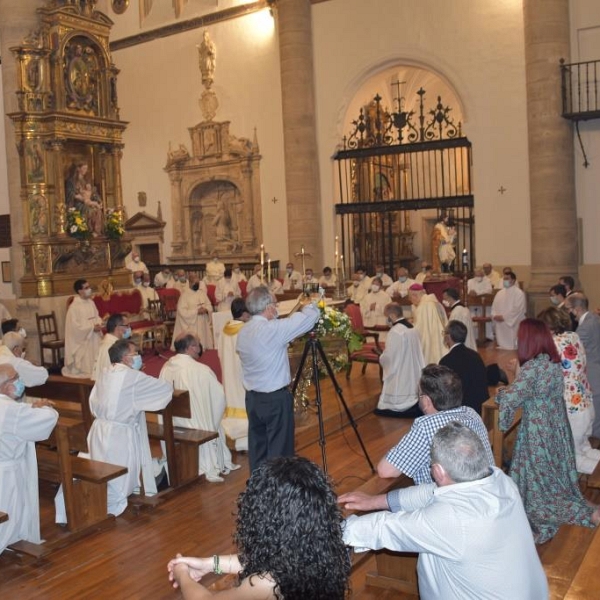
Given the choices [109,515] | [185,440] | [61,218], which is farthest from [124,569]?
[61,218]

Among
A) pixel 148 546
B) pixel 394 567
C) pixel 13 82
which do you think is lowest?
pixel 148 546

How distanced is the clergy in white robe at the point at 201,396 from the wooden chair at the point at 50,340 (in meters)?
6.35

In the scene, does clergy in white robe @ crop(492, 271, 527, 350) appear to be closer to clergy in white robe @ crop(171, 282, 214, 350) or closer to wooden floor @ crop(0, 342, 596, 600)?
clergy in white robe @ crop(171, 282, 214, 350)

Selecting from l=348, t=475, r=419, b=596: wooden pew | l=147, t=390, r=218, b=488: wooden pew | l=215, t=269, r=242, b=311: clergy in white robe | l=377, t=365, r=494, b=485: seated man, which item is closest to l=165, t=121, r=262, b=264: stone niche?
l=215, t=269, r=242, b=311: clergy in white robe

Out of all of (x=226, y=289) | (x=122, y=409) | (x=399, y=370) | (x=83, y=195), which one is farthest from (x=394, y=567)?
(x=226, y=289)

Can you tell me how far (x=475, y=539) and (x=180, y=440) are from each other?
177 inches

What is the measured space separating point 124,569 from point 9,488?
106 cm

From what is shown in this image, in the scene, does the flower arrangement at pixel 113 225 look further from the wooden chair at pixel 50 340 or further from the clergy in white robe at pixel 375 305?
the clergy in white robe at pixel 375 305

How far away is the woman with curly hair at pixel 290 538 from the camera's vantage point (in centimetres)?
214

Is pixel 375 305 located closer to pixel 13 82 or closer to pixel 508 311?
pixel 508 311

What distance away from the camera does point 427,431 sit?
407 centimetres

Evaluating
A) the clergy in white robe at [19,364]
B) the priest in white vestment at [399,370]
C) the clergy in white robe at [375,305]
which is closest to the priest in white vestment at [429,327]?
the priest in white vestment at [399,370]

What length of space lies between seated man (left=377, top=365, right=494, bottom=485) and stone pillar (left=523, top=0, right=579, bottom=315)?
12091 millimetres

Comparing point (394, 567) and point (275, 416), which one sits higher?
point (275, 416)
